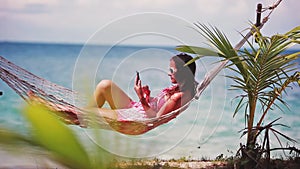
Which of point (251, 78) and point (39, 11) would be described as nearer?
point (251, 78)

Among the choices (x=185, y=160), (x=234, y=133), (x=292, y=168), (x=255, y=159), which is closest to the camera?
(x=255, y=159)

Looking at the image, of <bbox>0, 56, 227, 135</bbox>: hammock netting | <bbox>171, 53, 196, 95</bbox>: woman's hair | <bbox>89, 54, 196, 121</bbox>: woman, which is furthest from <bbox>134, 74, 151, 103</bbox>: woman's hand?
<bbox>0, 56, 227, 135</bbox>: hammock netting

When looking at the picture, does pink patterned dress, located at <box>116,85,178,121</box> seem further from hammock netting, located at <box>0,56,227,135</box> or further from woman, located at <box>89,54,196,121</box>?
hammock netting, located at <box>0,56,227,135</box>

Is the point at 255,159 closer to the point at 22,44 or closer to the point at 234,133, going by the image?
the point at 234,133

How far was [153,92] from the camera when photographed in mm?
2855

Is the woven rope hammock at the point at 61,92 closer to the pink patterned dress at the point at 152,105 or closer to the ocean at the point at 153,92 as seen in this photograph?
the ocean at the point at 153,92

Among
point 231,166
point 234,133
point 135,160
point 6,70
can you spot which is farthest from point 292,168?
point 135,160

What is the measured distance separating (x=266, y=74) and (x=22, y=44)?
6.00m

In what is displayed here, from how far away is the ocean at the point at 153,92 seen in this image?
0.33 meters

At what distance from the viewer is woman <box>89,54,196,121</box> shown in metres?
2.62

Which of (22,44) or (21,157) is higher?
(22,44)

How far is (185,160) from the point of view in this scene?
3.28 metres

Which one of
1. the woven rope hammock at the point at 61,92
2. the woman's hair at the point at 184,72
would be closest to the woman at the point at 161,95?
the woman's hair at the point at 184,72

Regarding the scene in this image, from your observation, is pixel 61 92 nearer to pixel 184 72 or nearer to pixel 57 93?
pixel 57 93
